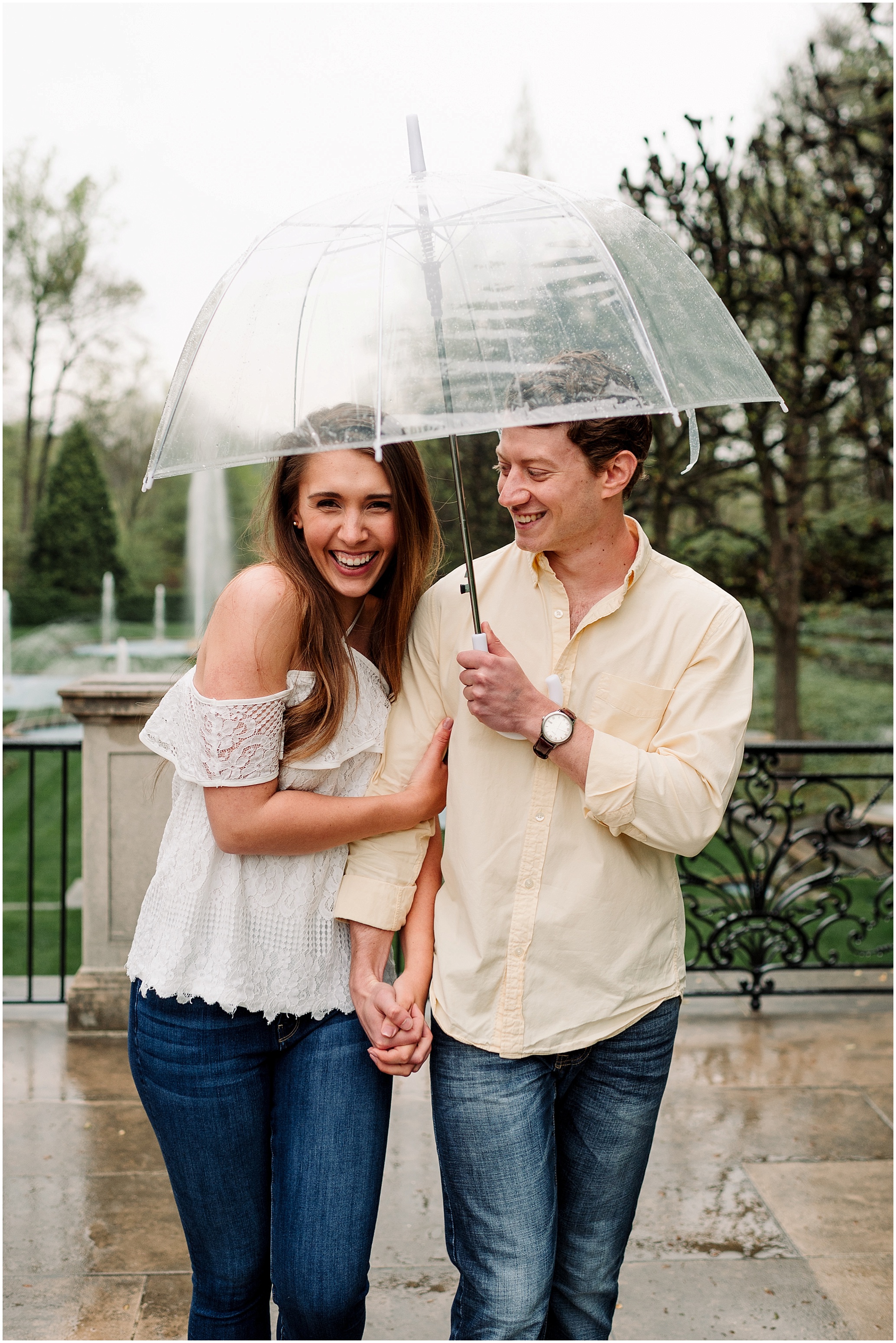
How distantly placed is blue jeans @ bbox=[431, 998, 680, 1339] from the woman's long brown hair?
59 cm

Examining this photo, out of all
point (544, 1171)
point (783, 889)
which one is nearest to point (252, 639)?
point (544, 1171)

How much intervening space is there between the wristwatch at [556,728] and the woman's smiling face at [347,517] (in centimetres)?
39

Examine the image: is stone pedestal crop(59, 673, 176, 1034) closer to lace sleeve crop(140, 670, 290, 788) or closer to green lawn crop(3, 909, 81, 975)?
green lawn crop(3, 909, 81, 975)

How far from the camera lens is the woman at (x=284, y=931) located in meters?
1.90

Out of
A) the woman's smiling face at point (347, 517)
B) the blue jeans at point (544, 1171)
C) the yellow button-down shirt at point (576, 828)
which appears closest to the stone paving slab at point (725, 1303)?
the blue jeans at point (544, 1171)

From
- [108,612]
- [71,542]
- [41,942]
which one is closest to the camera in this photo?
[41,942]

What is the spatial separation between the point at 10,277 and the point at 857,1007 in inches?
760

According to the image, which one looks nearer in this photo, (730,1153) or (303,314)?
(303,314)

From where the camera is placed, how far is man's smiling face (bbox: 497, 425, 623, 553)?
180 centimetres

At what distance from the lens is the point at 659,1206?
137 inches

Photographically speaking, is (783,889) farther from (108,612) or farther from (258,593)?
(108,612)

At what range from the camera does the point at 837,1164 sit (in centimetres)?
374

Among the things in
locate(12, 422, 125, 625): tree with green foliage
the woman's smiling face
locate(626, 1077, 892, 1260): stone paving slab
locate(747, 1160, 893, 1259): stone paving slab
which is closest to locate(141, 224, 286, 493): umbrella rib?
the woman's smiling face

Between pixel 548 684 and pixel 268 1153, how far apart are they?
98 centimetres
